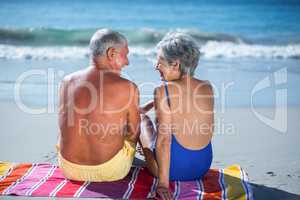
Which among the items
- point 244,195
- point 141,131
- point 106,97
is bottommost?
point 244,195

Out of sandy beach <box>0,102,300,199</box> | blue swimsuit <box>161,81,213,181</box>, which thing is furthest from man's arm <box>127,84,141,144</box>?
sandy beach <box>0,102,300,199</box>

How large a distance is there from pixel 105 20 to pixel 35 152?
11.2 m

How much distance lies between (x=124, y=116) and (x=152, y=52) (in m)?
7.61

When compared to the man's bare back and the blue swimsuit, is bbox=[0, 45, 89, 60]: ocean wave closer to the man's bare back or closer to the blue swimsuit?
the man's bare back

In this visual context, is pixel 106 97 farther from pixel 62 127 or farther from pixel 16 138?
pixel 16 138

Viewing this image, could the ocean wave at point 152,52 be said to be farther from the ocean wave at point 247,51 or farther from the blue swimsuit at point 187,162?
the blue swimsuit at point 187,162

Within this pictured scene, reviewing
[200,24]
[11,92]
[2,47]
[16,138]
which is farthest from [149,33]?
[16,138]

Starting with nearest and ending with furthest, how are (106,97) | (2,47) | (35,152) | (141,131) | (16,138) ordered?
1. (106,97)
2. (141,131)
3. (35,152)
4. (16,138)
5. (2,47)

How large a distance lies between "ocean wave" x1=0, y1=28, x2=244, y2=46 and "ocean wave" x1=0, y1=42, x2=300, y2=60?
69 centimetres

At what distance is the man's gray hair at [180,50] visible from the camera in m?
3.39

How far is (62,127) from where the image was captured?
3.41m

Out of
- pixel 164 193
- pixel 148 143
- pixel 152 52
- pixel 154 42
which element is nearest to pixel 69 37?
pixel 154 42

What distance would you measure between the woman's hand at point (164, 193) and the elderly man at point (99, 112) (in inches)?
13.9

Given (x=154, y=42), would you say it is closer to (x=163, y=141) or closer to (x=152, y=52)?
(x=152, y=52)
